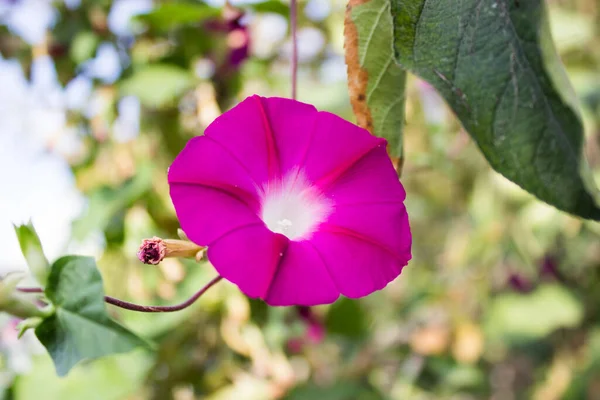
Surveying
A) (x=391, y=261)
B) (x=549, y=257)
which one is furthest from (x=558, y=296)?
(x=391, y=261)

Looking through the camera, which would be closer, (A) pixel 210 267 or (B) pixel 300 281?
(B) pixel 300 281

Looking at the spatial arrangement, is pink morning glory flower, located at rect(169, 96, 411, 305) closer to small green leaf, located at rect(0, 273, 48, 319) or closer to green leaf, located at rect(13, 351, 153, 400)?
small green leaf, located at rect(0, 273, 48, 319)

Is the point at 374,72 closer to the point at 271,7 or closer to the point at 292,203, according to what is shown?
the point at 292,203

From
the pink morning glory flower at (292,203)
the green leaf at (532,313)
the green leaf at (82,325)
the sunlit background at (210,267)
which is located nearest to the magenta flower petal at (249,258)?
the pink morning glory flower at (292,203)

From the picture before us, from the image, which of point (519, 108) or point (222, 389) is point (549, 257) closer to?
point (222, 389)

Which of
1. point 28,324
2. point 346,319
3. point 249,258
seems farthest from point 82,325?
point 346,319

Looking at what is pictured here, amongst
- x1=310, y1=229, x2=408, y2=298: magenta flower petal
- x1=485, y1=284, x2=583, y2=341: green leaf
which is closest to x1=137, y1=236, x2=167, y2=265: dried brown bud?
x1=310, y1=229, x2=408, y2=298: magenta flower petal
